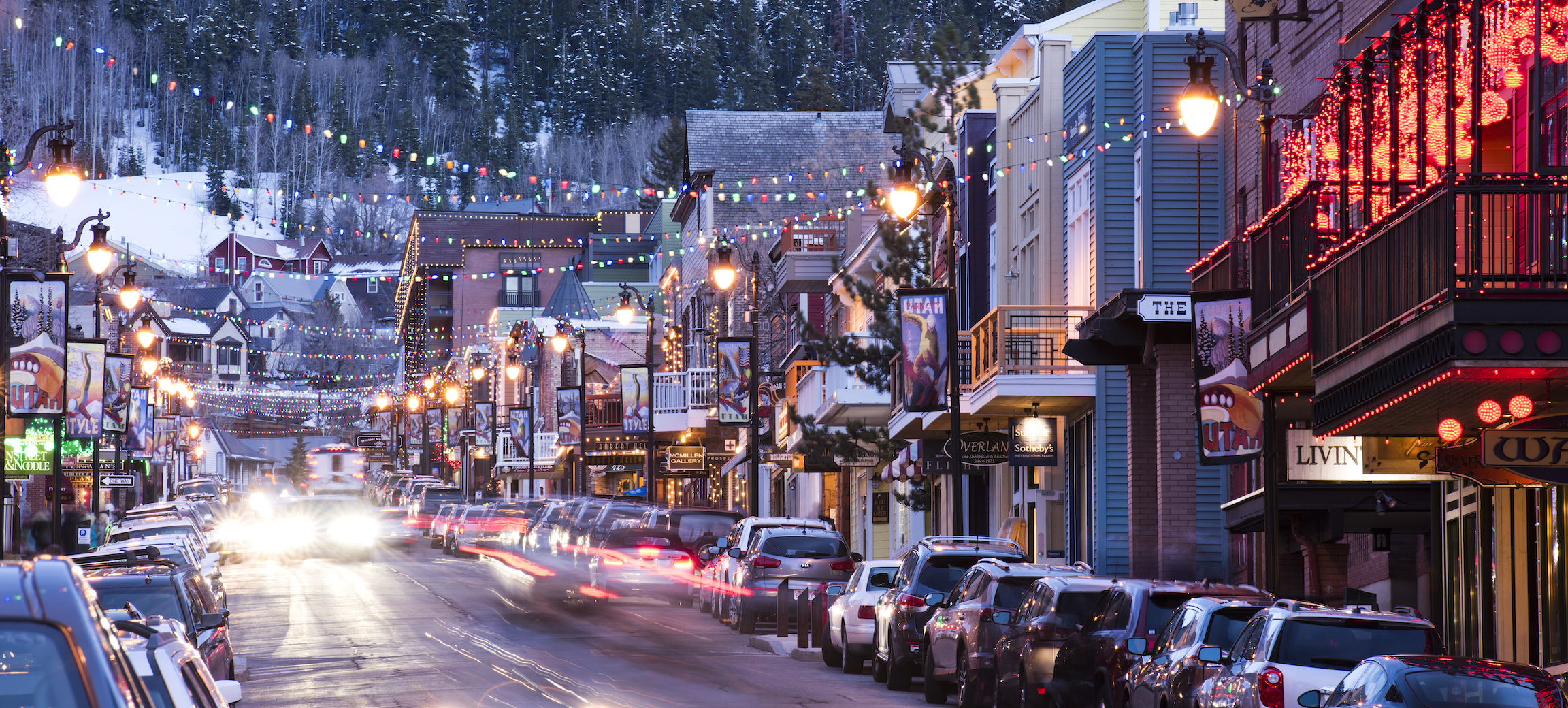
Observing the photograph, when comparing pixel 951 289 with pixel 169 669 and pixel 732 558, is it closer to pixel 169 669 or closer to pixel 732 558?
pixel 732 558

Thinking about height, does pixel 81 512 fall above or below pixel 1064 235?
below

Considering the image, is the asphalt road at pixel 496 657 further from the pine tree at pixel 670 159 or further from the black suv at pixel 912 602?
the pine tree at pixel 670 159

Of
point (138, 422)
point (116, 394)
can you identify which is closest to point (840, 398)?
point (116, 394)

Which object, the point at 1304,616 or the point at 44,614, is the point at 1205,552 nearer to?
the point at 1304,616

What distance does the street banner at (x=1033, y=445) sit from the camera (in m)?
31.5

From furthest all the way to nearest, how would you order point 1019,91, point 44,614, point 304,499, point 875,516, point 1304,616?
1. point 304,499
2. point 875,516
3. point 1019,91
4. point 1304,616
5. point 44,614

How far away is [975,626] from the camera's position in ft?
61.2

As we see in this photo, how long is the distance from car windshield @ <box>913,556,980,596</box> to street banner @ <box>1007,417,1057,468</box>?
32.3ft

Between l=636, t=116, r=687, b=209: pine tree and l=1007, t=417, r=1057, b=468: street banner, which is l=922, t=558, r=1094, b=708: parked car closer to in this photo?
l=1007, t=417, r=1057, b=468: street banner

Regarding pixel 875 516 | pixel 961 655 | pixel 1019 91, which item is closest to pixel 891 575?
pixel 961 655

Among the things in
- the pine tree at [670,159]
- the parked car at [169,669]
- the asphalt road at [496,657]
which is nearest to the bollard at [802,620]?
the asphalt road at [496,657]

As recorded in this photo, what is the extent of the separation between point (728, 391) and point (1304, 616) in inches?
1283

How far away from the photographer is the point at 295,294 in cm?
19450

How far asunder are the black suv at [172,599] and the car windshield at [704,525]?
18597mm
